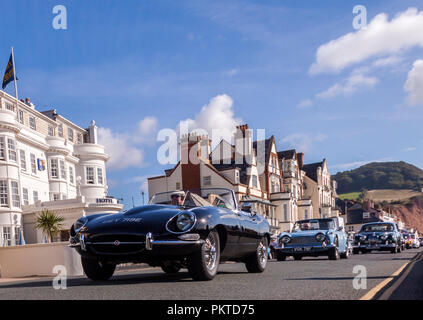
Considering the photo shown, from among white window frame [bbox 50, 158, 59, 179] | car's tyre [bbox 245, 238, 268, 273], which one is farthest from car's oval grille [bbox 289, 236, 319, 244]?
white window frame [bbox 50, 158, 59, 179]

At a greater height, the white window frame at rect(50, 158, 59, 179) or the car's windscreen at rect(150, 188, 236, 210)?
the white window frame at rect(50, 158, 59, 179)

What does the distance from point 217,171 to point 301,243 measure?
36.3 metres

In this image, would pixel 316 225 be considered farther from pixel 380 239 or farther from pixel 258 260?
pixel 258 260

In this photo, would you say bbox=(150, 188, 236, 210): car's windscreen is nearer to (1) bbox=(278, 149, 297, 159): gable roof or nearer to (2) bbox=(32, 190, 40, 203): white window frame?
(2) bbox=(32, 190, 40, 203): white window frame

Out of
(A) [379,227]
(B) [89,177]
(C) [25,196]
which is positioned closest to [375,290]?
(A) [379,227]

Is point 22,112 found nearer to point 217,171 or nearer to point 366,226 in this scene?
point 217,171

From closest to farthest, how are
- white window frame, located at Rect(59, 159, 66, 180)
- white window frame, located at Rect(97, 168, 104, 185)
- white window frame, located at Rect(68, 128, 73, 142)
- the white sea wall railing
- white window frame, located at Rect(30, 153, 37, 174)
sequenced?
1. the white sea wall railing
2. white window frame, located at Rect(30, 153, 37, 174)
3. white window frame, located at Rect(59, 159, 66, 180)
4. white window frame, located at Rect(97, 168, 104, 185)
5. white window frame, located at Rect(68, 128, 73, 142)

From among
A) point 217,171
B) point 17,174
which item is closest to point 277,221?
point 217,171

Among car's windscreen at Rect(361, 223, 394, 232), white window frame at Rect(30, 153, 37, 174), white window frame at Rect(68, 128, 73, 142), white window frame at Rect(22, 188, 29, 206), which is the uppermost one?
white window frame at Rect(68, 128, 73, 142)

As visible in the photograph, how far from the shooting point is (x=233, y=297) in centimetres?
575

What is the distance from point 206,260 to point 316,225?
455 inches

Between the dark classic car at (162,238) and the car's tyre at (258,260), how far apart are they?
1151 millimetres

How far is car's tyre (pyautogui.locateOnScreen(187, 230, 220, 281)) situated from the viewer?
301 inches

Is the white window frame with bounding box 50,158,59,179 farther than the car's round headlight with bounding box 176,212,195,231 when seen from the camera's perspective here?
Yes
